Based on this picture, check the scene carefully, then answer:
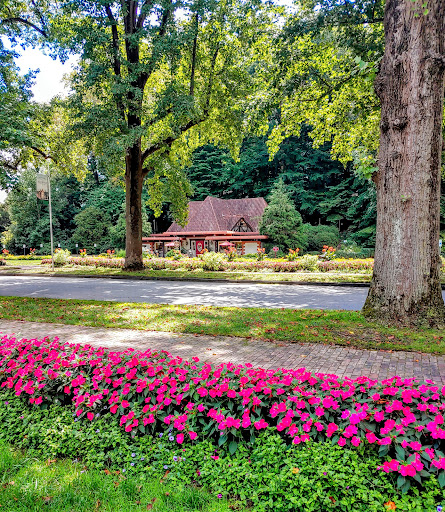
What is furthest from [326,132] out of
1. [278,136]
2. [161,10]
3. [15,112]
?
[15,112]

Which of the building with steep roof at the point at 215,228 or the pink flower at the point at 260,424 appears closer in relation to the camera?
the pink flower at the point at 260,424

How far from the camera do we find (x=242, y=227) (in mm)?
39906

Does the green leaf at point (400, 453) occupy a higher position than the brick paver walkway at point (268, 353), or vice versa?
the green leaf at point (400, 453)

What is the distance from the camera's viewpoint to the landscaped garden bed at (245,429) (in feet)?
8.09

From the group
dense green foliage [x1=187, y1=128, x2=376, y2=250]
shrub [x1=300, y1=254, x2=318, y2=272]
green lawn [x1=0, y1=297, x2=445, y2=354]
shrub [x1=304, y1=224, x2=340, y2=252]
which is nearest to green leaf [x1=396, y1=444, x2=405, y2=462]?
green lawn [x1=0, y1=297, x2=445, y2=354]

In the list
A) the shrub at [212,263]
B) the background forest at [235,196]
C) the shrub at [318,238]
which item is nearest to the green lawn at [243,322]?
the shrub at [212,263]

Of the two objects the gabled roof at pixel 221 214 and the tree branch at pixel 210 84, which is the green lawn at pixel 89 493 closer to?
the tree branch at pixel 210 84

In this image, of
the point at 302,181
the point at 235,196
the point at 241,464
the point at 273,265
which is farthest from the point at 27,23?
the point at 235,196

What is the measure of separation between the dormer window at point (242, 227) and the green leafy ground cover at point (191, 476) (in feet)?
121

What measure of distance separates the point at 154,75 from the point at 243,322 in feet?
54.7

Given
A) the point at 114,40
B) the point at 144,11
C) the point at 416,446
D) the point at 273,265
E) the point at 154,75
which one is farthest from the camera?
the point at 273,265

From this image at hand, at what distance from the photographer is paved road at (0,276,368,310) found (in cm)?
1060

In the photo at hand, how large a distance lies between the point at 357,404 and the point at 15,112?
1264 cm

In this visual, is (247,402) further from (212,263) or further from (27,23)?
(27,23)
